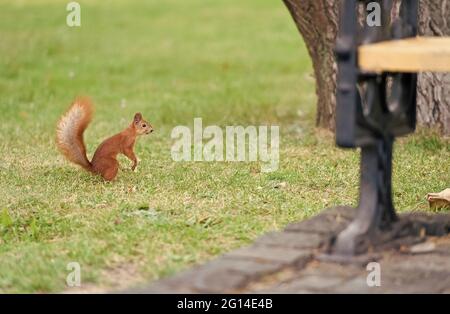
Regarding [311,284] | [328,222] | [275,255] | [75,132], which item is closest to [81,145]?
[75,132]

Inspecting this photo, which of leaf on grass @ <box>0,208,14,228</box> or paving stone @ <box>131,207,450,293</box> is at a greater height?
leaf on grass @ <box>0,208,14,228</box>

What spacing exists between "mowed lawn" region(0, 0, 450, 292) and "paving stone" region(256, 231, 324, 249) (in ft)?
0.53

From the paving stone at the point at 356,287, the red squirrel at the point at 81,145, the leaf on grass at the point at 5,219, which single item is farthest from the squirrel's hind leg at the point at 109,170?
the paving stone at the point at 356,287

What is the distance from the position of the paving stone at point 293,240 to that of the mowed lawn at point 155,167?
0.16 meters

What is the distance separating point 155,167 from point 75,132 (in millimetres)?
603

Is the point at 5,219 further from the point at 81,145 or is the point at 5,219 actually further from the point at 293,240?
the point at 293,240

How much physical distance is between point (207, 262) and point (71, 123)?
1.91 meters

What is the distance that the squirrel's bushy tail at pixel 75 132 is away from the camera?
5.62 meters

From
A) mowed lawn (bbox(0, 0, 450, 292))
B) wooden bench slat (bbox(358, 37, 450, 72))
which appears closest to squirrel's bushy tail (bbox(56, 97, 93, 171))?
mowed lawn (bbox(0, 0, 450, 292))

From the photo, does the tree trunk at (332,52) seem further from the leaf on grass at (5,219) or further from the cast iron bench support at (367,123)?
the leaf on grass at (5,219)

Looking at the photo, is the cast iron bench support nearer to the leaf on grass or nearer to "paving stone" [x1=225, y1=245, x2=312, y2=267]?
"paving stone" [x1=225, y1=245, x2=312, y2=267]

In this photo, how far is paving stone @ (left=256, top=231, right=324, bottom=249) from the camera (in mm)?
4070

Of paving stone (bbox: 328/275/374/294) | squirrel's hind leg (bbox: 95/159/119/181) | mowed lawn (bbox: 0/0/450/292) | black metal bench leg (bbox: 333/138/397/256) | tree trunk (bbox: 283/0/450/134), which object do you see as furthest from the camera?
tree trunk (bbox: 283/0/450/134)

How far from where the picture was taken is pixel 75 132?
5.63m
